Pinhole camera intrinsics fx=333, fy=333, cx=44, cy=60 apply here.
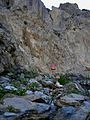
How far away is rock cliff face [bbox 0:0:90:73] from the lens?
19938 millimetres

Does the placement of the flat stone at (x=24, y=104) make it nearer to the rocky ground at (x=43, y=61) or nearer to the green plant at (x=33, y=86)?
the rocky ground at (x=43, y=61)

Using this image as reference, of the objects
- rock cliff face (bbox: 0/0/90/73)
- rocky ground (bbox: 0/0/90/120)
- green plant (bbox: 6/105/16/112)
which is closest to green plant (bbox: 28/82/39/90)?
rocky ground (bbox: 0/0/90/120)

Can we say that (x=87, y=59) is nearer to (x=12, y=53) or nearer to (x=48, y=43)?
(x=48, y=43)

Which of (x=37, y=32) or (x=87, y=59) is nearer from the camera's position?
(x=37, y=32)

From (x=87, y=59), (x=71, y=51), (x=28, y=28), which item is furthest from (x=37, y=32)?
(x=87, y=59)

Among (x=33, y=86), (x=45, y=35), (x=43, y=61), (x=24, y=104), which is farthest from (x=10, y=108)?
(x=45, y=35)

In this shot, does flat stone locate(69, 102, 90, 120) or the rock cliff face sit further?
the rock cliff face

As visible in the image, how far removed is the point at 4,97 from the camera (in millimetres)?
7094

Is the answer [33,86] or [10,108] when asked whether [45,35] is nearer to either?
[33,86]

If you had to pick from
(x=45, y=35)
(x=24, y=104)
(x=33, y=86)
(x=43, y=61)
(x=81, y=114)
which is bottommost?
(x=43, y=61)

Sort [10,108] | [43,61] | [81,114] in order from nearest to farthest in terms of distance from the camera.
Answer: [81,114] < [10,108] < [43,61]

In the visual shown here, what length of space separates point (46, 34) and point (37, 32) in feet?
5.01

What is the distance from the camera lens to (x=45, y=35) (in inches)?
1097

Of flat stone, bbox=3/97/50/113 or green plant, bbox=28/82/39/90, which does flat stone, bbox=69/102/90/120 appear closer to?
flat stone, bbox=3/97/50/113
